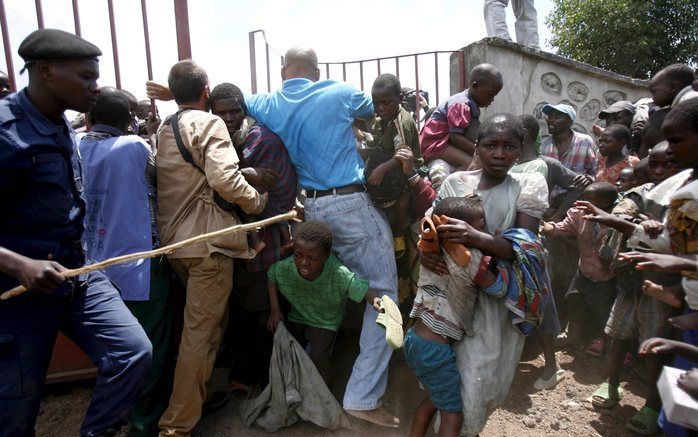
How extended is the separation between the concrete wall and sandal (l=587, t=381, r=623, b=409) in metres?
2.81

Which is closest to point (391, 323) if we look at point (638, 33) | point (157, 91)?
point (157, 91)

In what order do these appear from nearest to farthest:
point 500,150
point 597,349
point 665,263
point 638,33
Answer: point 665,263 → point 500,150 → point 597,349 → point 638,33

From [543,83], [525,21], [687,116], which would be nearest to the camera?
[687,116]

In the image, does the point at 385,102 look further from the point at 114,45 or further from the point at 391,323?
the point at 114,45

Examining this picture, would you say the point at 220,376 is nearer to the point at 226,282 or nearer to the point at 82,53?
the point at 226,282

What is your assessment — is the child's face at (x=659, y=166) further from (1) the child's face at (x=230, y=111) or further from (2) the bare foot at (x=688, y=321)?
(1) the child's face at (x=230, y=111)

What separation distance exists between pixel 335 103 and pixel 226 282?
4.42ft

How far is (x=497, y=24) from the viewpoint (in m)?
5.74

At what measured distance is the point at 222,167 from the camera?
2602 millimetres

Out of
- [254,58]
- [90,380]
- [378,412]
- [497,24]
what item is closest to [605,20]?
[497,24]

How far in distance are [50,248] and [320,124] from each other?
168cm

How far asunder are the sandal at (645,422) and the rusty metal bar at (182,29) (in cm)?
389

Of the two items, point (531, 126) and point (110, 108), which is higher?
point (110, 108)

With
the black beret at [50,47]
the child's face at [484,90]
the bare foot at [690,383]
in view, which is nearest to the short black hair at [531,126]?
the child's face at [484,90]
